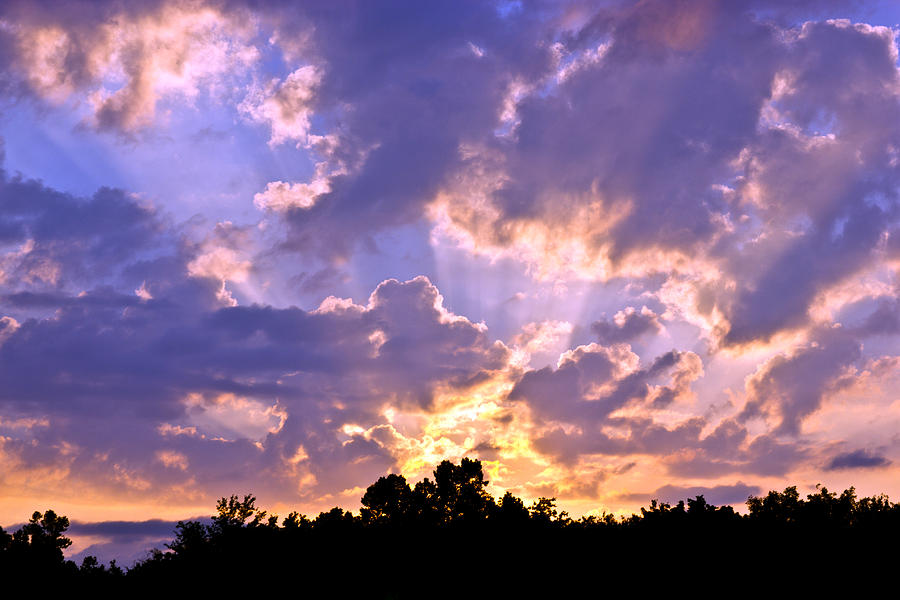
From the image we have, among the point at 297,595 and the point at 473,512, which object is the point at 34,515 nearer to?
the point at 473,512

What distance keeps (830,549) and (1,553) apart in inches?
3425

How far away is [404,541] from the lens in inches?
1455

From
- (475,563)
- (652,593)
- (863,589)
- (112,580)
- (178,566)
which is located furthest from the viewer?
(112,580)

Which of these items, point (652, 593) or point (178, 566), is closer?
point (652, 593)

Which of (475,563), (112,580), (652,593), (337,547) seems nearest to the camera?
(652,593)

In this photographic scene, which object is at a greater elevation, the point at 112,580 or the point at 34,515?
the point at 34,515

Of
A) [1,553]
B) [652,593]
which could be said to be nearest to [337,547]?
[652,593]

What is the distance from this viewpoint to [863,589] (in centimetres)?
2867

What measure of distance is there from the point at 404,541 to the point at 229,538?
13644 mm

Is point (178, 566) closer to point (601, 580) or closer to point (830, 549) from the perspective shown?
point (601, 580)

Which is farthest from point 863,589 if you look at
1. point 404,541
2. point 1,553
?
point 1,553

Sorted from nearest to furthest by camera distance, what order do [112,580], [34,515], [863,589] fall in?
[863,589] < [112,580] < [34,515]

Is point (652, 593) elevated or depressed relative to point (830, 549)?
depressed

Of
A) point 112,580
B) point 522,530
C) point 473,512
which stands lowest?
point 112,580
